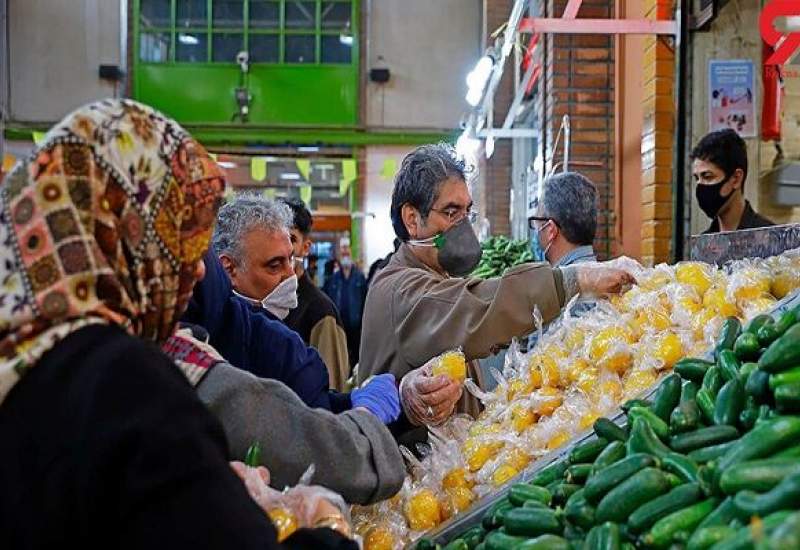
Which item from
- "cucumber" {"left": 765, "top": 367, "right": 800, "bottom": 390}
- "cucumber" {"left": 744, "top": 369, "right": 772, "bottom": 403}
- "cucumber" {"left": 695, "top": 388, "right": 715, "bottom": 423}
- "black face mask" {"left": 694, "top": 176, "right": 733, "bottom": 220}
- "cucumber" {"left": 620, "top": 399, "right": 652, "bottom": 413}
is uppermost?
"black face mask" {"left": 694, "top": 176, "right": 733, "bottom": 220}

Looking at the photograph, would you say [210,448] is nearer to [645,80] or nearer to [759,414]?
[759,414]

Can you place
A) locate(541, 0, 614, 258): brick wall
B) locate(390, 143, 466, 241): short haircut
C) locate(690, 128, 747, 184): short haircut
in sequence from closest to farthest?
locate(390, 143, 466, 241): short haircut
locate(690, 128, 747, 184): short haircut
locate(541, 0, 614, 258): brick wall

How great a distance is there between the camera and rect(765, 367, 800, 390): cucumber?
161 centimetres

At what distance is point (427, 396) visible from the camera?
2.51 meters

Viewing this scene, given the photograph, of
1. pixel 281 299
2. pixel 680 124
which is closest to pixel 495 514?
pixel 281 299

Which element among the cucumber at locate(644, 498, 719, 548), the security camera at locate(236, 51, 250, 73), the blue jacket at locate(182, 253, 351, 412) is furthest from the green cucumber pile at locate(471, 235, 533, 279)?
the security camera at locate(236, 51, 250, 73)

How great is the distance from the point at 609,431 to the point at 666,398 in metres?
0.16

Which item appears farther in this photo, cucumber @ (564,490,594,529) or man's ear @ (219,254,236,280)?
man's ear @ (219,254,236,280)

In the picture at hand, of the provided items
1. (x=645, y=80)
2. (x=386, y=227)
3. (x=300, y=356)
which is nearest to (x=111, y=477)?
(x=300, y=356)

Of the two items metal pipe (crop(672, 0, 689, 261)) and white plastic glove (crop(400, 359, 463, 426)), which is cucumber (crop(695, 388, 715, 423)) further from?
metal pipe (crop(672, 0, 689, 261))

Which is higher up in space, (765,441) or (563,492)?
(765,441)

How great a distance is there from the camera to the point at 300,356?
2555 millimetres

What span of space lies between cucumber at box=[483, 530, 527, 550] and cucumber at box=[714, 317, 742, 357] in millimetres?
727

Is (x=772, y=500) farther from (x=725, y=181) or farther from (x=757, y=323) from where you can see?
(x=725, y=181)
